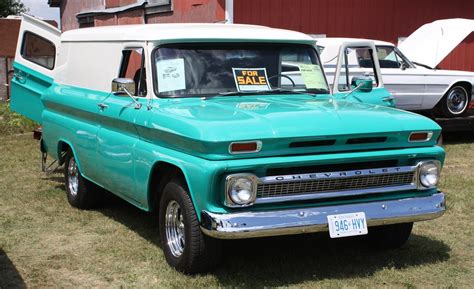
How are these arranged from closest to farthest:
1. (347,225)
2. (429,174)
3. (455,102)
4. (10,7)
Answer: (347,225), (429,174), (455,102), (10,7)

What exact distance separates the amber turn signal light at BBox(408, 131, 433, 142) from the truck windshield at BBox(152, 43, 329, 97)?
1.28 meters

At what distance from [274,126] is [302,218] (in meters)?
0.64

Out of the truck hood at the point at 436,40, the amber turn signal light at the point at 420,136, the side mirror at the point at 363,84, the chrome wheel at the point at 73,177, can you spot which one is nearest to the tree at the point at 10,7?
the truck hood at the point at 436,40

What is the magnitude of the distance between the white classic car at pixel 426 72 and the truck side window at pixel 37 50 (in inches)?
189

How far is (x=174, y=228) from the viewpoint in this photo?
5.10 m

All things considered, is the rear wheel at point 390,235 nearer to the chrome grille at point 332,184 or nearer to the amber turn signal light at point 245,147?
the chrome grille at point 332,184

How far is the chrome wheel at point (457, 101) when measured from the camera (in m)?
12.3

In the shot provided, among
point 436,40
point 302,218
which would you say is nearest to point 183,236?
point 302,218

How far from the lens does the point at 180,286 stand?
4.75 m

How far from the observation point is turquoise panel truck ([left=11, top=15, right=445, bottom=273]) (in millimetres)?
4461

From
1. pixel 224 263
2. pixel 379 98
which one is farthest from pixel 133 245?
pixel 379 98

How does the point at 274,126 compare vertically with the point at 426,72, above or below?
above

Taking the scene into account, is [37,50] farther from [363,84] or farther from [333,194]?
[333,194]

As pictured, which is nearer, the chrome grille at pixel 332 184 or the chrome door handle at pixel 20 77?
the chrome grille at pixel 332 184
